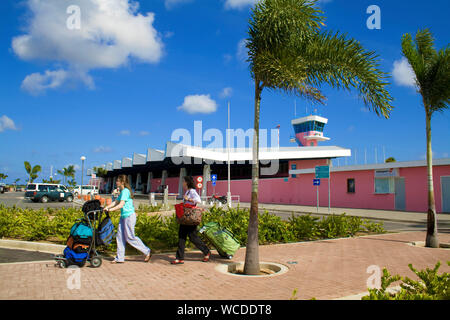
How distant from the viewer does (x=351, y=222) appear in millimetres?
11758

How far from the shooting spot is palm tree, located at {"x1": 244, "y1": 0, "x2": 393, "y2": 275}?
6219 mm

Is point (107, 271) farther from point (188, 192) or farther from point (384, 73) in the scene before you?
→ point (384, 73)

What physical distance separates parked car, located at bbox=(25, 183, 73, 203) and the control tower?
1563 inches

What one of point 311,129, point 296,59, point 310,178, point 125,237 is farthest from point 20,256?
point 311,129

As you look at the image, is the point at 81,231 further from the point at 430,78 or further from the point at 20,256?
the point at 430,78

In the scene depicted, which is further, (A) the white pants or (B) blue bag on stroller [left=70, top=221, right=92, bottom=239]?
(A) the white pants

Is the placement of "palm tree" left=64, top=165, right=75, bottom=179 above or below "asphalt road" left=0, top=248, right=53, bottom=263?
above

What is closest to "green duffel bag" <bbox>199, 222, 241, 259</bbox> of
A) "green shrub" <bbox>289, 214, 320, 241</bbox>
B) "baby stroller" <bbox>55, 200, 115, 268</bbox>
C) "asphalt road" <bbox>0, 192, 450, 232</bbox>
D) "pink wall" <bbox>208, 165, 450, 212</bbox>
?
"baby stroller" <bbox>55, 200, 115, 268</bbox>

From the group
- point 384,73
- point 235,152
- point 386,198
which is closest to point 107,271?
point 384,73

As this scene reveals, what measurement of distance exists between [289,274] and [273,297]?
1482 millimetres

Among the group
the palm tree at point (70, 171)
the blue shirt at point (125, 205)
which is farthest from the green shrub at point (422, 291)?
the palm tree at point (70, 171)

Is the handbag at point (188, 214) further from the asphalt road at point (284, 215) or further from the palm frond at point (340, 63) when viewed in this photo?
the asphalt road at point (284, 215)

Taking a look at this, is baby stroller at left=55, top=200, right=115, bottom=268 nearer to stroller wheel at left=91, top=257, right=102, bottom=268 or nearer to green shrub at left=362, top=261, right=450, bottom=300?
stroller wheel at left=91, top=257, right=102, bottom=268

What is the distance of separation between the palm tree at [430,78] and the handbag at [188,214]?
6871mm
